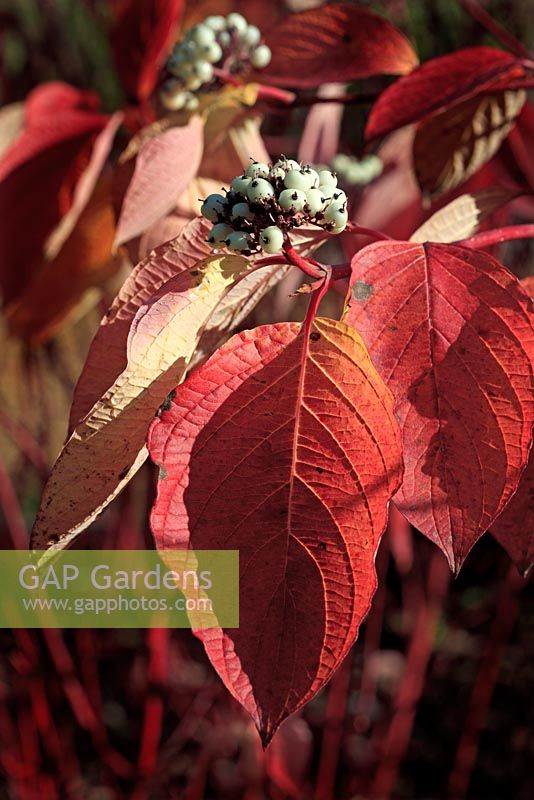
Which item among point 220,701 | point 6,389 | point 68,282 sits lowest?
point 6,389

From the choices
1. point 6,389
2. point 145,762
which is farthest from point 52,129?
point 6,389

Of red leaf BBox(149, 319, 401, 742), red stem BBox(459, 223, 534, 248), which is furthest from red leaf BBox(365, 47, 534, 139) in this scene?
red leaf BBox(149, 319, 401, 742)

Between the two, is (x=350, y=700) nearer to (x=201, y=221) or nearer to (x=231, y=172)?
(x=231, y=172)

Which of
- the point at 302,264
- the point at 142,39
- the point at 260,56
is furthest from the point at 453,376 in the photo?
the point at 142,39

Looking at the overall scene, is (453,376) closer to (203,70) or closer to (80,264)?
(203,70)

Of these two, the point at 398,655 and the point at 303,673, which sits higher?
the point at 303,673

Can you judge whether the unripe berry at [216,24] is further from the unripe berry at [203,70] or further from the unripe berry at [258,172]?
the unripe berry at [258,172]
